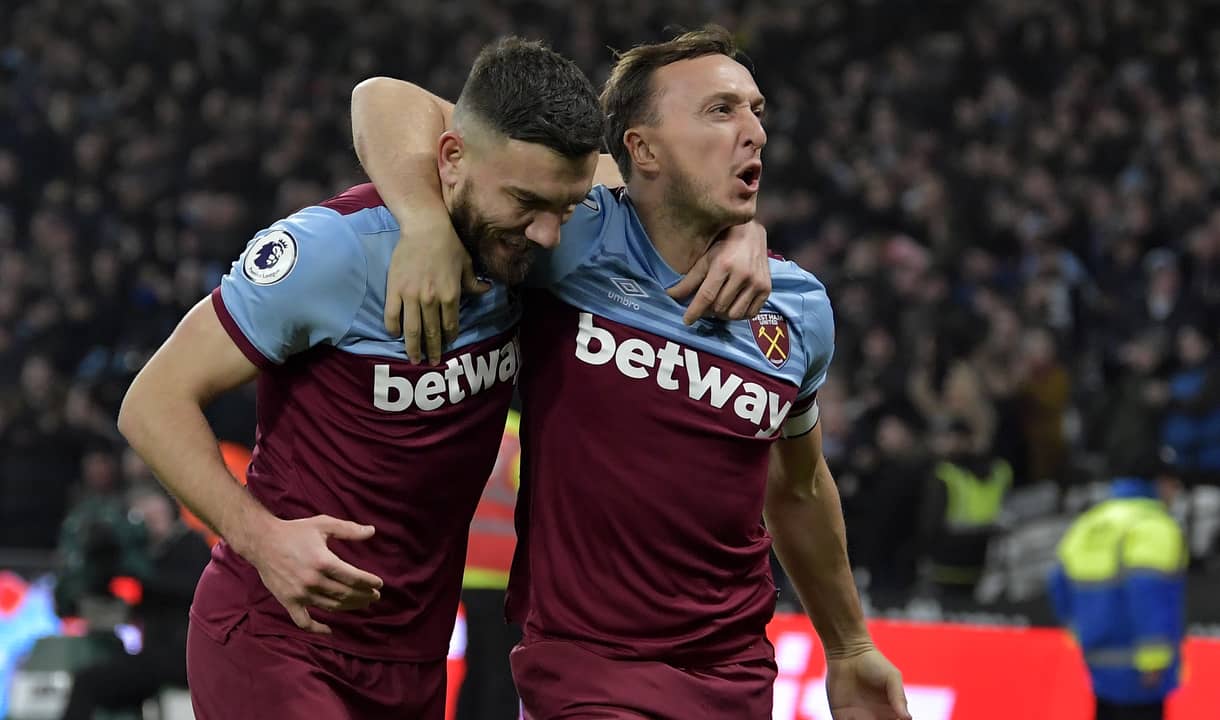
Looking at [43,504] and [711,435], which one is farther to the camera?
[43,504]

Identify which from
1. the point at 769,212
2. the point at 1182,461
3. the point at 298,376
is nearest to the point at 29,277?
the point at 769,212

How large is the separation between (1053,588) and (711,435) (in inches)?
193

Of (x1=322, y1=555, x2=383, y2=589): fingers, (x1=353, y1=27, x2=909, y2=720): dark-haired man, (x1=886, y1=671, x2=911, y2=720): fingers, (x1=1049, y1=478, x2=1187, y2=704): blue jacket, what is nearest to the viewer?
(x1=322, y1=555, x2=383, y2=589): fingers

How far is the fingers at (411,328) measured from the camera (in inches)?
127

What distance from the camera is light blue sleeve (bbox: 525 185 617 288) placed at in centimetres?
344

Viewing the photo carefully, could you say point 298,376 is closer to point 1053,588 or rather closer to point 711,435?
point 711,435

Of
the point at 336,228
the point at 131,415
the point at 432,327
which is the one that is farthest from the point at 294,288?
the point at 131,415

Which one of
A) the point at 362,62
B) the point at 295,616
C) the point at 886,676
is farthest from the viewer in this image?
the point at 362,62

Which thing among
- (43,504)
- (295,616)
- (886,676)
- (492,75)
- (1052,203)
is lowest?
(43,504)

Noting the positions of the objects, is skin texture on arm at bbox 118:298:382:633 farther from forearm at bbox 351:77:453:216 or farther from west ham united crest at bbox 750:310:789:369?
west ham united crest at bbox 750:310:789:369

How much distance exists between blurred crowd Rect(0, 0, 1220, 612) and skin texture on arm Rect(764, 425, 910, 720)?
429 cm

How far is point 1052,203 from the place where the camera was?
14.0 metres

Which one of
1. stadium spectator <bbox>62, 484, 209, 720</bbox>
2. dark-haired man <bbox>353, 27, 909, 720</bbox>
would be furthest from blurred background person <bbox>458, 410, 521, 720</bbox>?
dark-haired man <bbox>353, 27, 909, 720</bbox>

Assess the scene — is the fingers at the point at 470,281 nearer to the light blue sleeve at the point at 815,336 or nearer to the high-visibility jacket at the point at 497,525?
the light blue sleeve at the point at 815,336
